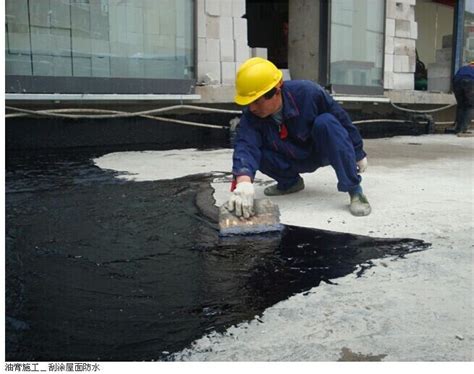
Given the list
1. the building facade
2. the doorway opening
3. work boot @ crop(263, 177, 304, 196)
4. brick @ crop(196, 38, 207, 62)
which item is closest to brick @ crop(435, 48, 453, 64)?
the building facade

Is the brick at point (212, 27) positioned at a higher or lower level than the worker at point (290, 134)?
higher

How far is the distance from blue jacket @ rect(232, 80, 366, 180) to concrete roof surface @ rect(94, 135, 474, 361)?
403 millimetres

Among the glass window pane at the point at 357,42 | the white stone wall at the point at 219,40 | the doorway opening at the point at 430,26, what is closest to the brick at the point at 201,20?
the white stone wall at the point at 219,40

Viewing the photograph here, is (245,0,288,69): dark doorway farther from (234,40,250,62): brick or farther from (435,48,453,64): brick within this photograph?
(234,40,250,62): brick

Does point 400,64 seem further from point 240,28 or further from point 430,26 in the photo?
point 430,26

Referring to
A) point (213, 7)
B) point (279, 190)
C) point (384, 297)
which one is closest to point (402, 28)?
point (213, 7)

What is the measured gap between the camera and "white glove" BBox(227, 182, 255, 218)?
2754mm

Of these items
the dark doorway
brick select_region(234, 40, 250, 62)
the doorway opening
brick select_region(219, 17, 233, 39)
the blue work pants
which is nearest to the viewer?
the blue work pants

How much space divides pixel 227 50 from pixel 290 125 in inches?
152

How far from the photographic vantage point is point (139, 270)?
2.21 metres

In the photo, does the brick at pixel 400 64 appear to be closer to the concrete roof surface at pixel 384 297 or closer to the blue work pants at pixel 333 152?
the concrete roof surface at pixel 384 297

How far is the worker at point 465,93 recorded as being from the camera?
7.88 m

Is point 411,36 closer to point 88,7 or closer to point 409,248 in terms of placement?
point 88,7

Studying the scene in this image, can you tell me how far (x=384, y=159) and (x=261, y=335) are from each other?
4017 millimetres
